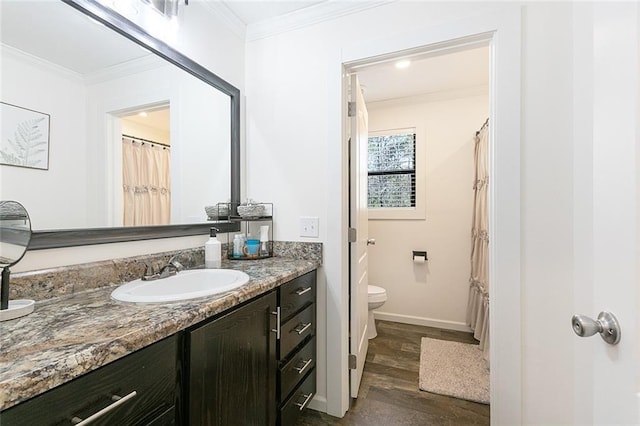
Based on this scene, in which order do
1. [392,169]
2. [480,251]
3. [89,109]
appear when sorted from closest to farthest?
1. [89,109]
2. [480,251]
3. [392,169]

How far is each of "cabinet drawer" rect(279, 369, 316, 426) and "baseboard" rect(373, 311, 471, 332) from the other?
1.61 meters

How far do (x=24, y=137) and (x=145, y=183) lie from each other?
17.6 inches

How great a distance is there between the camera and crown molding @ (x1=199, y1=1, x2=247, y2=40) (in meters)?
1.62

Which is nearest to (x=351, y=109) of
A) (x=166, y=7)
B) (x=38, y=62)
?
(x=166, y=7)

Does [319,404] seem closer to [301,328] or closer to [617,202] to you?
[301,328]

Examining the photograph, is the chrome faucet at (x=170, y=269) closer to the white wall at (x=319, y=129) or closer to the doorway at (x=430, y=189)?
the white wall at (x=319, y=129)

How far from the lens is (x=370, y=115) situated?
3.17 meters

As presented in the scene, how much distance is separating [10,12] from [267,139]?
114cm

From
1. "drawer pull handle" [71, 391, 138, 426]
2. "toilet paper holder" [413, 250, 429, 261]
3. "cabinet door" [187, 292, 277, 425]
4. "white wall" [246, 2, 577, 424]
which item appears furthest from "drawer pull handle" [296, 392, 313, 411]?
"toilet paper holder" [413, 250, 429, 261]

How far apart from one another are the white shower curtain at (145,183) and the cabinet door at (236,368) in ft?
2.27

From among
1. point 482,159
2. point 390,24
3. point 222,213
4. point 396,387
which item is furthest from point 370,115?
point 396,387

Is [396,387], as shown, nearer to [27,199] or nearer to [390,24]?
[27,199]

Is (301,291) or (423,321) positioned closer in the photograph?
(301,291)

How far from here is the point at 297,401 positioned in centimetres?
140
